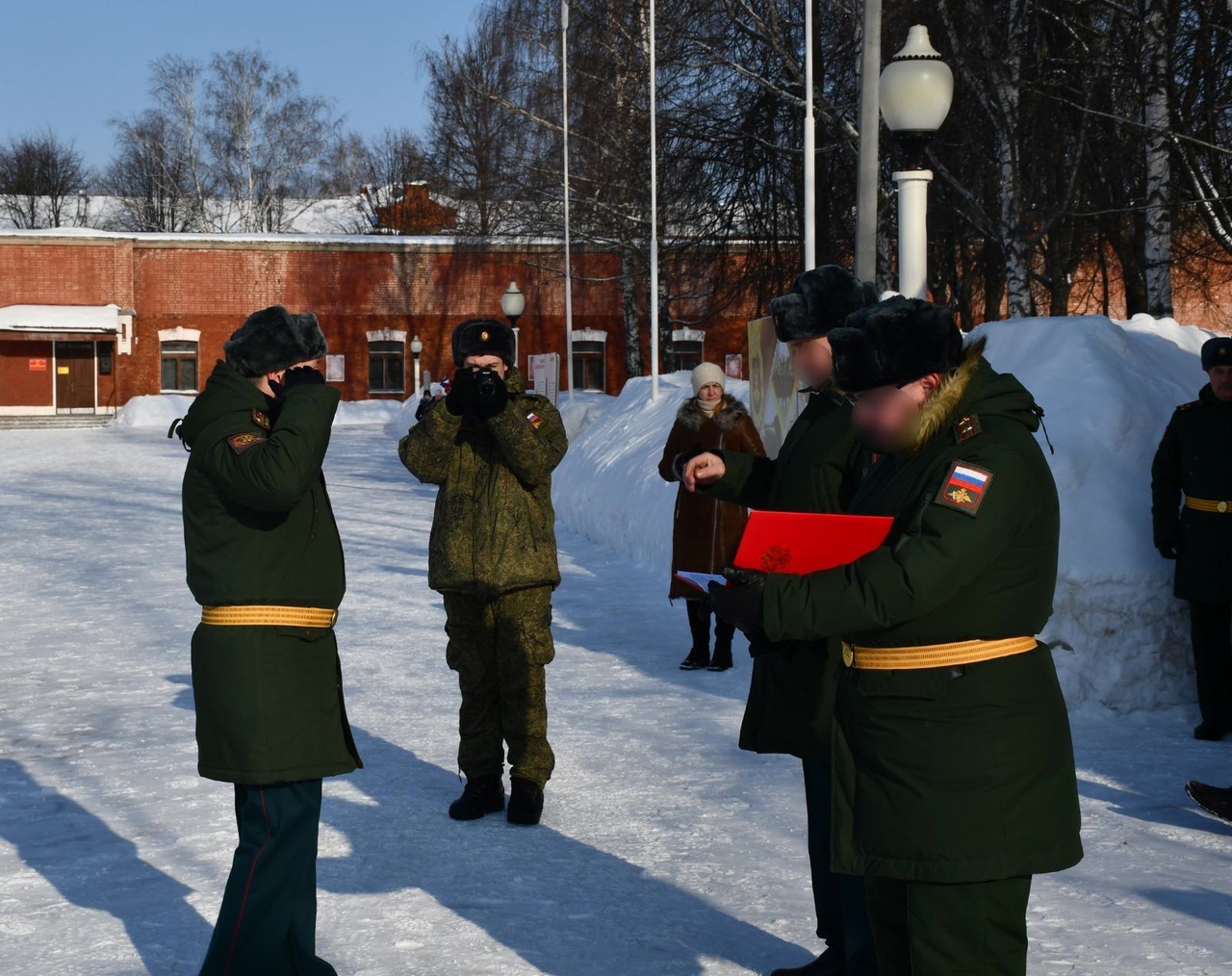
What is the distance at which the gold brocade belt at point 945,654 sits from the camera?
2611mm

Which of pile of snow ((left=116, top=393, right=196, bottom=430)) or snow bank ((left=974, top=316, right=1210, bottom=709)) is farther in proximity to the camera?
pile of snow ((left=116, top=393, right=196, bottom=430))

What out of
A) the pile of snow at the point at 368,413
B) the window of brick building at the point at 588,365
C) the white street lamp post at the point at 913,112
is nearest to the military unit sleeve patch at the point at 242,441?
the white street lamp post at the point at 913,112

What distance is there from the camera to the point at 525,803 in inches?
210

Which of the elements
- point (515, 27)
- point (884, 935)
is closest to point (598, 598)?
point (884, 935)

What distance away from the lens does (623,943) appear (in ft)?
13.5

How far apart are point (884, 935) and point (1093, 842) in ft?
8.42

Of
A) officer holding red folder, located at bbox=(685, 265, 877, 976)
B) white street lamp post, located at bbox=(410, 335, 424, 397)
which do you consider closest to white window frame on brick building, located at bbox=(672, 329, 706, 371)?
white street lamp post, located at bbox=(410, 335, 424, 397)

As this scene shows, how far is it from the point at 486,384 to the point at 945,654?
9.30 feet

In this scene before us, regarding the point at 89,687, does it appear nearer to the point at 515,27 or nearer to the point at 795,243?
the point at 795,243

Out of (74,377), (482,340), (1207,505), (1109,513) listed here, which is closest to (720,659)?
(1109,513)

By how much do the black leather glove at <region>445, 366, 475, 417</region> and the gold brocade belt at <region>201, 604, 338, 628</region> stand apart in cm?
168

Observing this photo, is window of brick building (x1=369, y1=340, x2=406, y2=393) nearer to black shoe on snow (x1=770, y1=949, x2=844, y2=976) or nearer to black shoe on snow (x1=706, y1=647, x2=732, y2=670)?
black shoe on snow (x1=706, y1=647, x2=732, y2=670)

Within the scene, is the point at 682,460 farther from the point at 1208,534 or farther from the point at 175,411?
the point at 175,411

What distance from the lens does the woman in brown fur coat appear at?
807 centimetres
